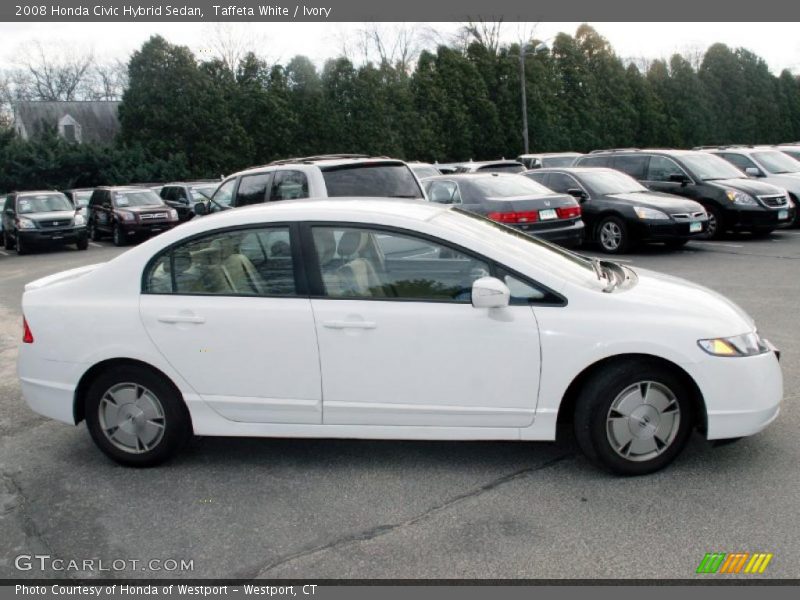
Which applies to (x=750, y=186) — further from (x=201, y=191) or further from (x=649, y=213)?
(x=201, y=191)

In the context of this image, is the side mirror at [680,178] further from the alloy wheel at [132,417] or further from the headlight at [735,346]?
the alloy wheel at [132,417]

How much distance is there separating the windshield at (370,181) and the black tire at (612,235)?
17.5 feet

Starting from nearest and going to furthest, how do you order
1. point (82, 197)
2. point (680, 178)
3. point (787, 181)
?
point (680, 178), point (787, 181), point (82, 197)

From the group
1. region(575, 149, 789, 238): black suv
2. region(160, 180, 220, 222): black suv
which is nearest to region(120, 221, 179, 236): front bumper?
region(160, 180, 220, 222): black suv

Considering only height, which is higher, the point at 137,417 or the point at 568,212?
the point at 568,212

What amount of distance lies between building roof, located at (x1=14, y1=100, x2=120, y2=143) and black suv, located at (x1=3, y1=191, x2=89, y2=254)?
37587 mm

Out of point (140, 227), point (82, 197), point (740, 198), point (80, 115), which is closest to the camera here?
point (740, 198)

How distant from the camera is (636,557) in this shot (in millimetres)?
3500

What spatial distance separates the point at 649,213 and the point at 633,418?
9.95 meters

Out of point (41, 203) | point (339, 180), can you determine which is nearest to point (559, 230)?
point (339, 180)

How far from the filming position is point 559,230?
42.1 feet

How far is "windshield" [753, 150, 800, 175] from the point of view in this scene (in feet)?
58.7

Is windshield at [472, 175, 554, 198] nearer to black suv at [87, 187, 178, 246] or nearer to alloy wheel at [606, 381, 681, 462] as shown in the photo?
alloy wheel at [606, 381, 681, 462]

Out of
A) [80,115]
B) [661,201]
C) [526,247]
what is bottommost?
[661,201]
